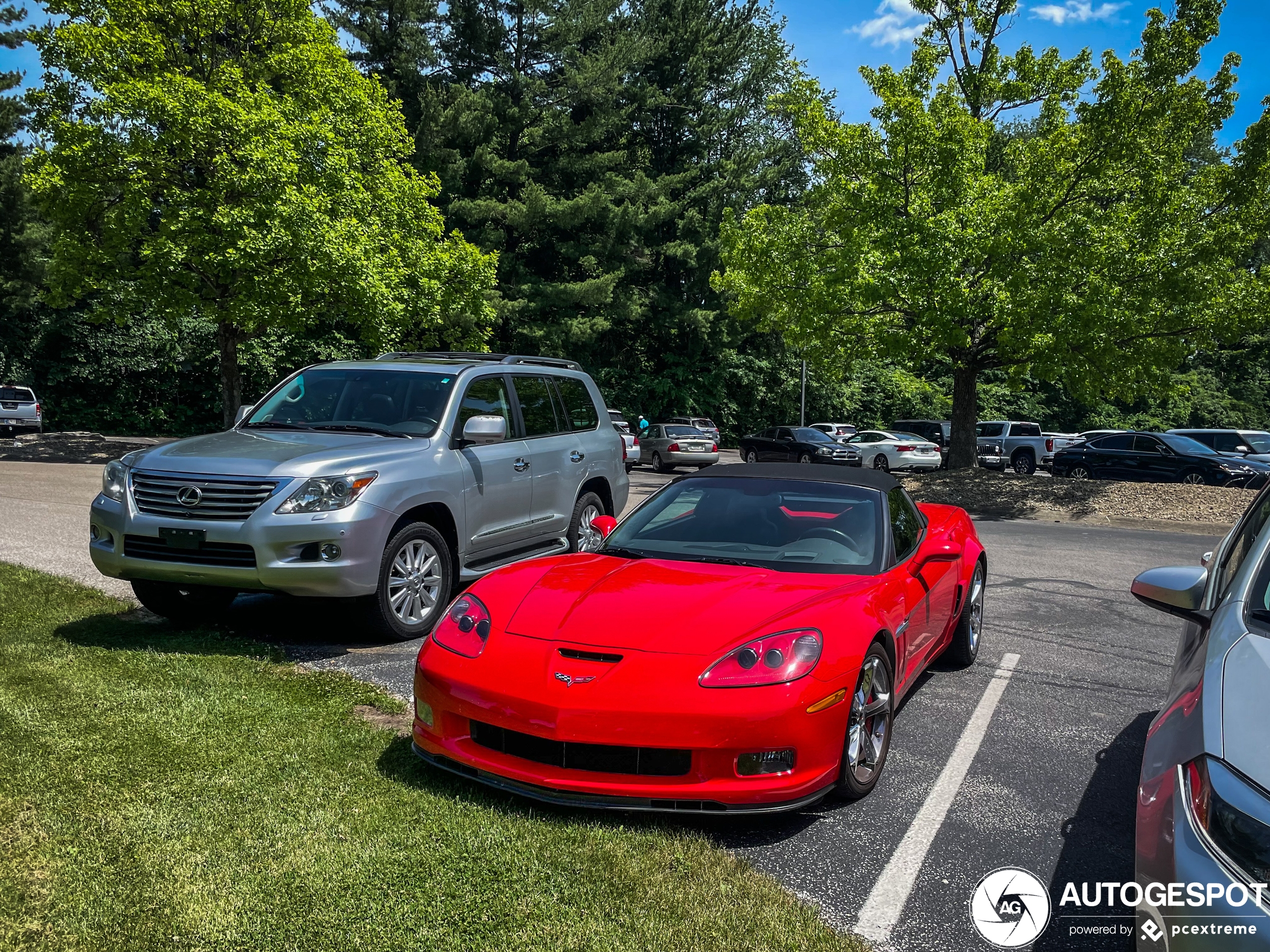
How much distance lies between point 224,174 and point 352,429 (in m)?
16.8

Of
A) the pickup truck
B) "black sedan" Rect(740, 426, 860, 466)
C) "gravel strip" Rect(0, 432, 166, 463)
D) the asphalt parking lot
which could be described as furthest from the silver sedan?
the asphalt parking lot

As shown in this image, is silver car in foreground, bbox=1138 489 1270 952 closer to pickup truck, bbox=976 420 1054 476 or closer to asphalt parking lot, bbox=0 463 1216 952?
asphalt parking lot, bbox=0 463 1216 952

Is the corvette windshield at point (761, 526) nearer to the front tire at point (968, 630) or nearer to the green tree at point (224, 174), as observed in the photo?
the front tire at point (968, 630)

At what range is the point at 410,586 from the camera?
6.55 m

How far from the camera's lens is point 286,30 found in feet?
79.3

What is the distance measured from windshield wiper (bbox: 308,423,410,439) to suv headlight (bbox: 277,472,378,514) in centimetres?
83

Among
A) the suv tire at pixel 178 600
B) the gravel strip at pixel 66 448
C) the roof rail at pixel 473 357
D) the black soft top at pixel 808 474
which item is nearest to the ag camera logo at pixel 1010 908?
the black soft top at pixel 808 474

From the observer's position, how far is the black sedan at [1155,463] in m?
22.6

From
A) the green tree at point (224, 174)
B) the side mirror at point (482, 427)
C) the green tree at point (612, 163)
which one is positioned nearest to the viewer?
the side mirror at point (482, 427)

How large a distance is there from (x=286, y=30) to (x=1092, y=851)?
1037 inches

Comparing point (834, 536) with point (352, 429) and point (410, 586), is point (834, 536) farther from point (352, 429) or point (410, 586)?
point (352, 429)

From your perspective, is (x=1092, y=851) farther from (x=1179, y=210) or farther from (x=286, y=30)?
(x=286, y=30)

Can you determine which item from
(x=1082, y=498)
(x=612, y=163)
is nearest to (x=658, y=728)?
(x=1082, y=498)

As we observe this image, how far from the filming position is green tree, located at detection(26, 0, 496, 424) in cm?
2106
